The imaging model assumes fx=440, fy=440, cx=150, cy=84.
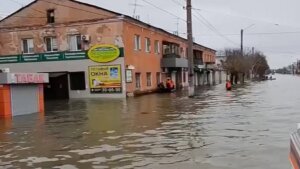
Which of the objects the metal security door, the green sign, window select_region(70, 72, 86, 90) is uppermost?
the green sign

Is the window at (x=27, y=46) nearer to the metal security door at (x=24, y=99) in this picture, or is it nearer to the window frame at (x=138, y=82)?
the window frame at (x=138, y=82)

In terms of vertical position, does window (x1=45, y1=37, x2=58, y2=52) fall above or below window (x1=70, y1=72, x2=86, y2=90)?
above

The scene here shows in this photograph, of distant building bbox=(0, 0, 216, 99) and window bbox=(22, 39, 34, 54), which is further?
window bbox=(22, 39, 34, 54)

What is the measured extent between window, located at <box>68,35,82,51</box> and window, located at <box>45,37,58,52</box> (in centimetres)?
166

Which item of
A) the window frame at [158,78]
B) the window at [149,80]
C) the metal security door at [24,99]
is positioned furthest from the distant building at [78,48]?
the metal security door at [24,99]

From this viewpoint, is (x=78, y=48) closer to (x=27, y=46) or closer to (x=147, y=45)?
(x=27, y=46)

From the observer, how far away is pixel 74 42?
37.9m

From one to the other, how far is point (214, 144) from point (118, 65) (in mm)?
25517

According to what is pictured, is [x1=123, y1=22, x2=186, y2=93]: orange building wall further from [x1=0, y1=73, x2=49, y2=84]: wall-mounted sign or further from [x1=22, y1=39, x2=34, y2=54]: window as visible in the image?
[x1=0, y1=73, x2=49, y2=84]: wall-mounted sign

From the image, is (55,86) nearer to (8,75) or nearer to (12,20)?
(12,20)

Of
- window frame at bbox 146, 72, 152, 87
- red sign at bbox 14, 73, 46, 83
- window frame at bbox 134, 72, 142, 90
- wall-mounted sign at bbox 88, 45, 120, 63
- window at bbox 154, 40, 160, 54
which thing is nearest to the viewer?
red sign at bbox 14, 73, 46, 83

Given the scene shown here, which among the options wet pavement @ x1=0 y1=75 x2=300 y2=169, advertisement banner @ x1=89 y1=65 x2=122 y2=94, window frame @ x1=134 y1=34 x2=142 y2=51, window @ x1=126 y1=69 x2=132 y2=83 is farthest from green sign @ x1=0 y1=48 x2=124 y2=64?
wet pavement @ x1=0 y1=75 x2=300 y2=169

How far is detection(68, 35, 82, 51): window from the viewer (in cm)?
3768

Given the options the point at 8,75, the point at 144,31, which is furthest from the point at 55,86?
the point at 8,75
